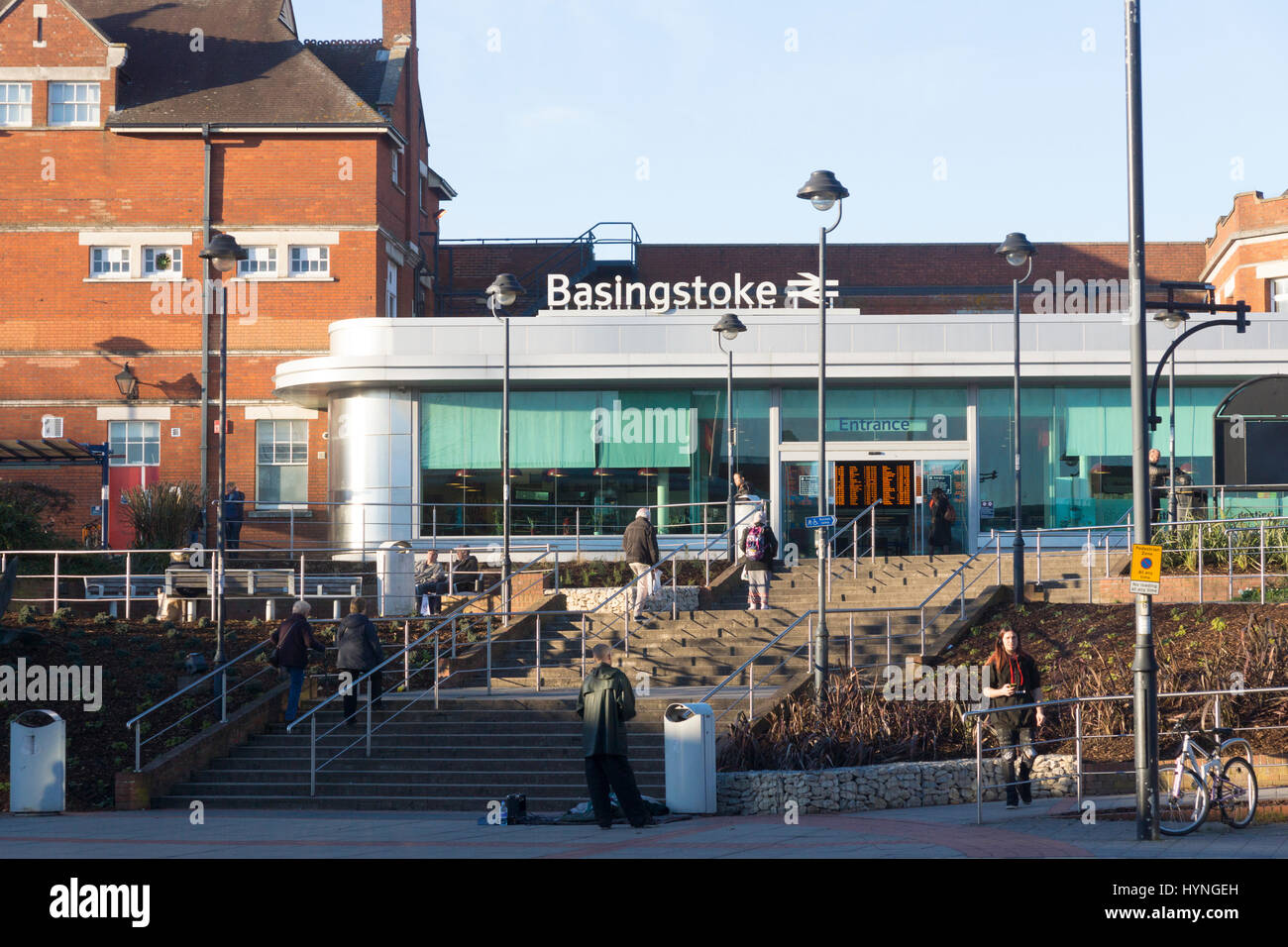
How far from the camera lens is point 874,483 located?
30062mm

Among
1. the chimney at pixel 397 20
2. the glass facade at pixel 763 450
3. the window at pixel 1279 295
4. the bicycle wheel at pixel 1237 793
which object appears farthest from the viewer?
the window at pixel 1279 295

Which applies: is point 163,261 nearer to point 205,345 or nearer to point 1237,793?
point 205,345

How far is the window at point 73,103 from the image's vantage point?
36.2 metres

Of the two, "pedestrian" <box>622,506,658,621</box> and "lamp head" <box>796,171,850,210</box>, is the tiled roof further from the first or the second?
"lamp head" <box>796,171,850,210</box>

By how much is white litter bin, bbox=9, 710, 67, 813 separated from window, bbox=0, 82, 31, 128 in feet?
80.2

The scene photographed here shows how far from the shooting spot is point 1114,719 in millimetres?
16359

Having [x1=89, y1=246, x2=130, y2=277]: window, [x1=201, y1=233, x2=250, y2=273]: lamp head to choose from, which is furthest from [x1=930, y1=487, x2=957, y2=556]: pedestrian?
[x1=89, y1=246, x2=130, y2=277]: window

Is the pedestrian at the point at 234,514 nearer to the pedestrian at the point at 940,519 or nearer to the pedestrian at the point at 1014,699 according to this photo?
the pedestrian at the point at 940,519

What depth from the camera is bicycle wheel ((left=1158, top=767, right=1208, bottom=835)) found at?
480 inches

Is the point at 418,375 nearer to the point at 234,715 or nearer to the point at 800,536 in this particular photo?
the point at 800,536

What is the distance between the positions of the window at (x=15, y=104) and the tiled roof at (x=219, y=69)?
7.08ft

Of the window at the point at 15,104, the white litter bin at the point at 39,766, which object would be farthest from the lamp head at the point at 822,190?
the window at the point at 15,104
